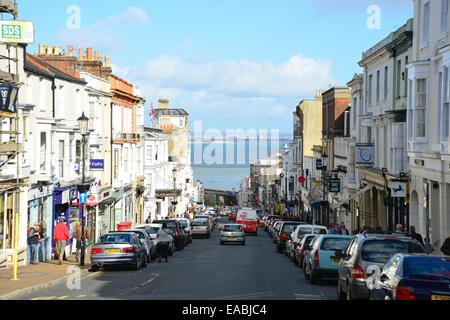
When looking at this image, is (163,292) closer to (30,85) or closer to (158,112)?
(30,85)

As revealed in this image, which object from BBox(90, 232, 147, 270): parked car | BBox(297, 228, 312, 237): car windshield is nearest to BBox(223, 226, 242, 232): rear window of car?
BBox(297, 228, 312, 237): car windshield

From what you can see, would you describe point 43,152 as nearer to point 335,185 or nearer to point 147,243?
point 147,243

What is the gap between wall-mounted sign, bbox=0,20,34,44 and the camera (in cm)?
2384

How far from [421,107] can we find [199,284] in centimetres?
1292

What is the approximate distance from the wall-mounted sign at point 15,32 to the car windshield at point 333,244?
11.5m

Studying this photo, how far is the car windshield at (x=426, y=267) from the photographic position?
1237 centimetres

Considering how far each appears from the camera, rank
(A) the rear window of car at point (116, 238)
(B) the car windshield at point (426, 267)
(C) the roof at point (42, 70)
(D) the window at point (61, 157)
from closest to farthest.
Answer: (B) the car windshield at point (426, 267) → (A) the rear window of car at point (116, 238) → (C) the roof at point (42, 70) → (D) the window at point (61, 157)

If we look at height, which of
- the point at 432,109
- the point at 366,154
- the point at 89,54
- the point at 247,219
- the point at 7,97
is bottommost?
the point at 247,219

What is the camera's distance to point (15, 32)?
23.9m

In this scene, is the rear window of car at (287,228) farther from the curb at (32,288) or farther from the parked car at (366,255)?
the parked car at (366,255)

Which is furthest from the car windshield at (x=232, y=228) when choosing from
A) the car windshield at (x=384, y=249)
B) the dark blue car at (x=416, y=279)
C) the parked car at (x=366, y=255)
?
the dark blue car at (x=416, y=279)

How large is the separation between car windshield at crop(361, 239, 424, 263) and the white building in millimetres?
10179

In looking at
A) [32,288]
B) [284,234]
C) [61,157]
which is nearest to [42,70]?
[61,157]

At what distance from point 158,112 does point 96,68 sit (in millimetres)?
88030
